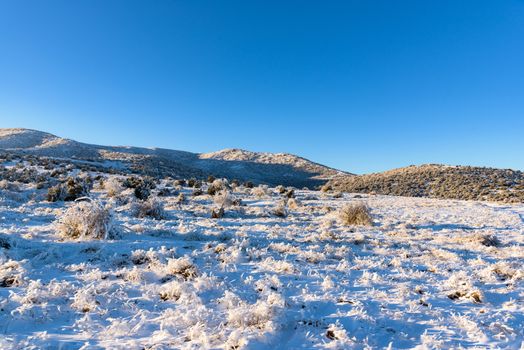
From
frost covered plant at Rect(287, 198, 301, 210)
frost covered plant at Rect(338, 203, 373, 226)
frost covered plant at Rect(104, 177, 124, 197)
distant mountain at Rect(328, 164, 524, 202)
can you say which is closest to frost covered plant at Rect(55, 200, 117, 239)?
frost covered plant at Rect(104, 177, 124, 197)

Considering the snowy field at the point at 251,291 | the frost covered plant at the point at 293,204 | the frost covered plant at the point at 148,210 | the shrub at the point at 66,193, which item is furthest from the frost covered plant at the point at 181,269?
the frost covered plant at the point at 293,204

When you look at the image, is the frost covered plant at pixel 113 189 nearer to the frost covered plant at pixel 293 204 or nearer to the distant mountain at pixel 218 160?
the frost covered plant at pixel 293 204

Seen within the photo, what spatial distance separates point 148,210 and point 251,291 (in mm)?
8612

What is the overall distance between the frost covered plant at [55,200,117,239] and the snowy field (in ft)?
0.79

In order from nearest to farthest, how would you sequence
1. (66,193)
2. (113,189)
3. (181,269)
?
(181,269) → (66,193) → (113,189)

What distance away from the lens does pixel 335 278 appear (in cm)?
643

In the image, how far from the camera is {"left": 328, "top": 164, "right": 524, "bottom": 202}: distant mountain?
35.5 meters

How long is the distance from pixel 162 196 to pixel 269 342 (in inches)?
662

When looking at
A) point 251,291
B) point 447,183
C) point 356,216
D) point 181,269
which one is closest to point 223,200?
point 356,216

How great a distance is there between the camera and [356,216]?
1385cm

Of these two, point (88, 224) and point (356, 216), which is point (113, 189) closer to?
point (88, 224)

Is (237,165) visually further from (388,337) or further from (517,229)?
→ (388,337)

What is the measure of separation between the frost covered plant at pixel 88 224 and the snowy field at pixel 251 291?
24 centimetres

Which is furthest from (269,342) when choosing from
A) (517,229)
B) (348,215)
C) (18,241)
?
(517,229)
